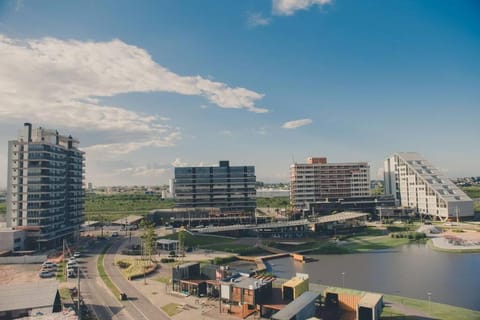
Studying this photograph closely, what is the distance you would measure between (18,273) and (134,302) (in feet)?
108

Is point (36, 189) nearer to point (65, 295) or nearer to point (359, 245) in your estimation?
point (65, 295)

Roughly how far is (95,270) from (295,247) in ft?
168

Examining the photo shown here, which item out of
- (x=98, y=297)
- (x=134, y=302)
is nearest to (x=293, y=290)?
(x=134, y=302)

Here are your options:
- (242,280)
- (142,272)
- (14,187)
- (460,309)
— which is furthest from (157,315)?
(14,187)

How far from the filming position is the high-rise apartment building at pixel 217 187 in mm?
144250

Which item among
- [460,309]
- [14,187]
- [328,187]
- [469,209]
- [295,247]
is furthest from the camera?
[328,187]

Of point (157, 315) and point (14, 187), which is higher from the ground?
point (14, 187)

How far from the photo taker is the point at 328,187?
172 meters

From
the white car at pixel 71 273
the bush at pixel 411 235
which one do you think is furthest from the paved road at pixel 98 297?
the bush at pixel 411 235

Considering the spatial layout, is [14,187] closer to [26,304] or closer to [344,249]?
[26,304]

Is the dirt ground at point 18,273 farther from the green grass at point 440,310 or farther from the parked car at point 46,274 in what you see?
the green grass at point 440,310

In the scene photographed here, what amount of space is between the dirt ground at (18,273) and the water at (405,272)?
4569cm

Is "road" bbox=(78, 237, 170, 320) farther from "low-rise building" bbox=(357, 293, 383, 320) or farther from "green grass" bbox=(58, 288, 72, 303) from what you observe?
"low-rise building" bbox=(357, 293, 383, 320)

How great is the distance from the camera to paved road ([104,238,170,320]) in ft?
149
